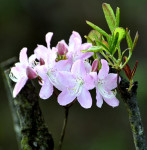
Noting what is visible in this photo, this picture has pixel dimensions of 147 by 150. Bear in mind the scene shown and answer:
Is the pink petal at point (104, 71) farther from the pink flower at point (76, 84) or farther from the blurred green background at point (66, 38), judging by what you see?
the blurred green background at point (66, 38)

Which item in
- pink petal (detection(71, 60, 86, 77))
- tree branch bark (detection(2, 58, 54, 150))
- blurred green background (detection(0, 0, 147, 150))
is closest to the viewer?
pink petal (detection(71, 60, 86, 77))

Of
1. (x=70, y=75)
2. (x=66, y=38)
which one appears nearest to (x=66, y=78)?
(x=70, y=75)

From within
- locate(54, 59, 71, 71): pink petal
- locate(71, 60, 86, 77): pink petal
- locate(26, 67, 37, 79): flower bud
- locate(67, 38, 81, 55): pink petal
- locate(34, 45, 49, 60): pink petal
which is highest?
locate(34, 45, 49, 60): pink petal

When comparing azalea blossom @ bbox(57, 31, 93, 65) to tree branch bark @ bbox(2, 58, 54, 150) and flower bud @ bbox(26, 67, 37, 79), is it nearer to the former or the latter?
flower bud @ bbox(26, 67, 37, 79)

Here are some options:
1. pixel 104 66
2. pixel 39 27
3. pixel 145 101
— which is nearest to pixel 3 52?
pixel 39 27

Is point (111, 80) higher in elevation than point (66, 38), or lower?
lower

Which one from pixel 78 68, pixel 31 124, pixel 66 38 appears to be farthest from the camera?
pixel 66 38

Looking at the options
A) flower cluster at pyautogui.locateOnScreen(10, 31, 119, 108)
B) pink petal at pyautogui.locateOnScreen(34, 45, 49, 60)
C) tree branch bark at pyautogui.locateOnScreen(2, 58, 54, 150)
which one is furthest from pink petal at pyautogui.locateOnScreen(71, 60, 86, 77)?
tree branch bark at pyautogui.locateOnScreen(2, 58, 54, 150)

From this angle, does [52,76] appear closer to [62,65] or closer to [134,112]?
[62,65]
